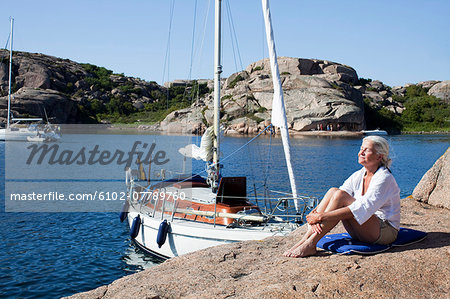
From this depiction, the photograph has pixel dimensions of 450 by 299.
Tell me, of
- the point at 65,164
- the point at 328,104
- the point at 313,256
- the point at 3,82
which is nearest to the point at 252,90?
the point at 328,104

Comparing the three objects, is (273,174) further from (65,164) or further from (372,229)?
(372,229)

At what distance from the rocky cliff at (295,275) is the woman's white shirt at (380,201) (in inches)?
18.6

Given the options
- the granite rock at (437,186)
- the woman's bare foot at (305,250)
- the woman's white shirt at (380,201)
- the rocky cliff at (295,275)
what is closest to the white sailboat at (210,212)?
the granite rock at (437,186)

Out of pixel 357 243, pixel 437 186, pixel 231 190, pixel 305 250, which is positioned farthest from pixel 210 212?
pixel 357 243

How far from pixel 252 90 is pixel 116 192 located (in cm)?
6601

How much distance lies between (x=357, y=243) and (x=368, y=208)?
1.94 ft

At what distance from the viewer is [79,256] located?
13219 mm

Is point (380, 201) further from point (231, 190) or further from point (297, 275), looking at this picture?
point (231, 190)

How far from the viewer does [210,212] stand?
1205 cm

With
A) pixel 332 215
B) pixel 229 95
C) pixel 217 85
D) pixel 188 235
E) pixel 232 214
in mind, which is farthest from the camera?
pixel 229 95

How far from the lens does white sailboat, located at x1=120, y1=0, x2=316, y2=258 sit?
37.7ft

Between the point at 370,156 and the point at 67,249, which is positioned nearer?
the point at 370,156

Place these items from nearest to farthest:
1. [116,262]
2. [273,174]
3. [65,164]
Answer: [116,262]
[273,174]
[65,164]

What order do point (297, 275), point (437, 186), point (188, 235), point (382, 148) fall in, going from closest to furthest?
1. point (297, 275)
2. point (382, 148)
3. point (437, 186)
4. point (188, 235)
